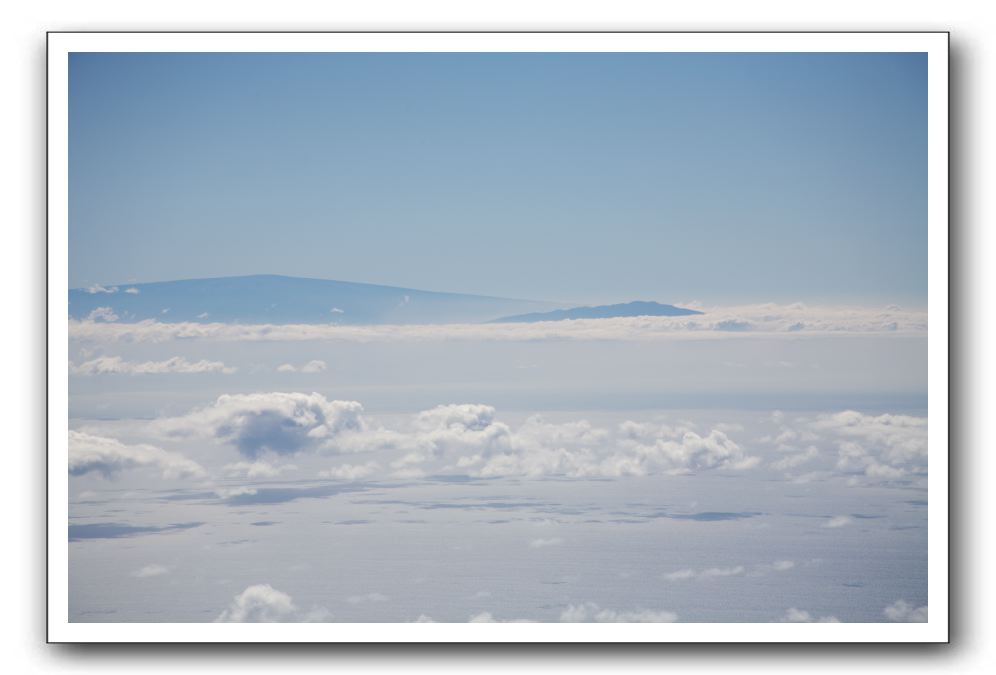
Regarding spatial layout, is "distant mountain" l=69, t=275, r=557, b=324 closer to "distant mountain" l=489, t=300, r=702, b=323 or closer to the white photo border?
"distant mountain" l=489, t=300, r=702, b=323

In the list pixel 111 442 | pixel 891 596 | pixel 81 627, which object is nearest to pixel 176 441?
pixel 111 442

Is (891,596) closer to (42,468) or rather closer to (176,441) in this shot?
(176,441)
